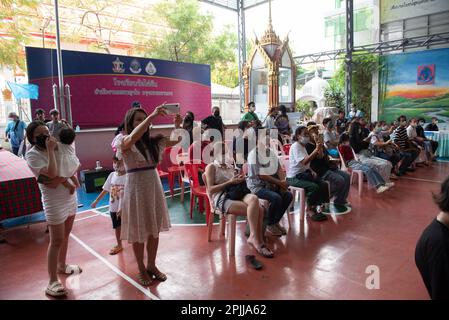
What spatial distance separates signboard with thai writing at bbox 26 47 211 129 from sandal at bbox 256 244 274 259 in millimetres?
5468

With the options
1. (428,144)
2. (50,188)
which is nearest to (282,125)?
(428,144)

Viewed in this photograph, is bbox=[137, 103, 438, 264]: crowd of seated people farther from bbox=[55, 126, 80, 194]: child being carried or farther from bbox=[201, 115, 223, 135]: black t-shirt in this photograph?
bbox=[55, 126, 80, 194]: child being carried

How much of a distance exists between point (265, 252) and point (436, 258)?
1.77 metres

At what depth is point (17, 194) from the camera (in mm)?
3783

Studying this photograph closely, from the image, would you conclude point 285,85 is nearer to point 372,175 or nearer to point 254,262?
point 372,175

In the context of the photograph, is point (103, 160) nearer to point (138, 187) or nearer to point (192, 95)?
point (192, 95)

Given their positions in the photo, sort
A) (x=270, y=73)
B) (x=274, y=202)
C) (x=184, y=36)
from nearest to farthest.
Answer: (x=274, y=202) < (x=270, y=73) < (x=184, y=36)

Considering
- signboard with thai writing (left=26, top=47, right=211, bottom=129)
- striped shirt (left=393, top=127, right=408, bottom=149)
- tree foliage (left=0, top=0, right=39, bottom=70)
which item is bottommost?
striped shirt (left=393, top=127, right=408, bottom=149)

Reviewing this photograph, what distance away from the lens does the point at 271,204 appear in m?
3.58

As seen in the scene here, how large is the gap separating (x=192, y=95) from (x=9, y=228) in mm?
6220

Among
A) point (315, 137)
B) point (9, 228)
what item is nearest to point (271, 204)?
point (315, 137)

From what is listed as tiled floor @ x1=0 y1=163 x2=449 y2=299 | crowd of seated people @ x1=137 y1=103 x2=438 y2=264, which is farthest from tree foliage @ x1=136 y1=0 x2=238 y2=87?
tiled floor @ x1=0 y1=163 x2=449 y2=299

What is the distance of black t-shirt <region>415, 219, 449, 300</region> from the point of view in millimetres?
1582

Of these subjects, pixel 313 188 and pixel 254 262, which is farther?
pixel 313 188
